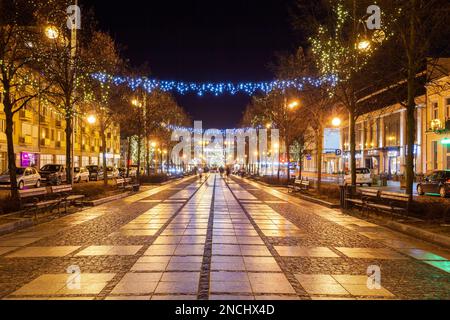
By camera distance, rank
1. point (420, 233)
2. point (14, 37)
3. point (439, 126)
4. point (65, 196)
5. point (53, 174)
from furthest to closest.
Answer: point (439, 126), point (53, 174), point (65, 196), point (14, 37), point (420, 233)

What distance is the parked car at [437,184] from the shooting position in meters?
28.0

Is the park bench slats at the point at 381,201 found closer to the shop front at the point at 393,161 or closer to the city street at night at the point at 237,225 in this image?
the city street at night at the point at 237,225

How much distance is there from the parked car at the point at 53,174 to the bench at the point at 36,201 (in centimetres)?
2051

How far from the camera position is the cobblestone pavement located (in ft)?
24.5

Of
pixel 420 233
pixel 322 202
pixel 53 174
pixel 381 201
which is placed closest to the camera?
pixel 420 233

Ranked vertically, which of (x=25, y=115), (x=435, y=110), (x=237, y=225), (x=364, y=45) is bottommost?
(x=237, y=225)

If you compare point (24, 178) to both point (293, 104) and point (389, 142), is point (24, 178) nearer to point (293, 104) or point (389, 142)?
point (293, 104)

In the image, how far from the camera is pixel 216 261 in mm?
9672

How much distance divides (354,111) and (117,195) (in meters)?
13.5

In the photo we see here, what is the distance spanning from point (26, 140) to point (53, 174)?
15.0 metres

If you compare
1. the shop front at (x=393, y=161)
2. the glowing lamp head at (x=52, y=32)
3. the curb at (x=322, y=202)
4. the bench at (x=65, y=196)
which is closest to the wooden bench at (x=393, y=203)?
the curb at (x=322, y=202)

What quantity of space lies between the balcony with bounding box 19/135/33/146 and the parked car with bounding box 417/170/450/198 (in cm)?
4042

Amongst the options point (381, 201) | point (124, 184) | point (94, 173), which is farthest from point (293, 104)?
point (94, 173)
